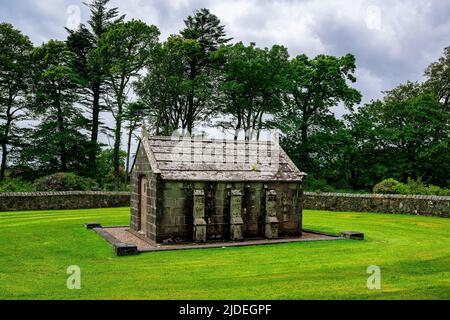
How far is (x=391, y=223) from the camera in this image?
23.0m

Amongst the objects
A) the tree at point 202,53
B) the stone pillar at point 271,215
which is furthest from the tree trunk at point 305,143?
the stone pillar at point 271,215

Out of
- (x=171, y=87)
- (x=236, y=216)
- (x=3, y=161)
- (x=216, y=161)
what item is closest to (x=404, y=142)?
(x=171, y=87)

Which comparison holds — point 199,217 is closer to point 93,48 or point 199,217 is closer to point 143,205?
point 143,205

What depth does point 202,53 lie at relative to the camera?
45844mm

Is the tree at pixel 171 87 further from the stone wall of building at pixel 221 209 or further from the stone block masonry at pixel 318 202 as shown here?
the stone wall of building at pixel 221 209

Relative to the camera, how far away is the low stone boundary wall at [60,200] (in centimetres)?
2803

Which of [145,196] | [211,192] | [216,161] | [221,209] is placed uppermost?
[216,161]

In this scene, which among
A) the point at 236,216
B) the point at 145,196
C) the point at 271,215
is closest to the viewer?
the point at 236,216

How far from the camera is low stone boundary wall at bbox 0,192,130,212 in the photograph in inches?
1104

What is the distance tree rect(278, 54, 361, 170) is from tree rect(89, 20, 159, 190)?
1436cm

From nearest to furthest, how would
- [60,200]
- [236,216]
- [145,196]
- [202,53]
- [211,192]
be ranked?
[211,192], [236,216], [145,196], [60,200], [202,53]

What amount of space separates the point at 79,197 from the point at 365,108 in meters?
30.4

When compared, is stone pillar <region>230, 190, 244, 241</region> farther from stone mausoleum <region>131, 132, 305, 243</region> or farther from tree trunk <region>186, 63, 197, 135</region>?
tree trunk <region>186, 63, 197, 135</region>

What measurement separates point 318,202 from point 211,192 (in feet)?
52.3
